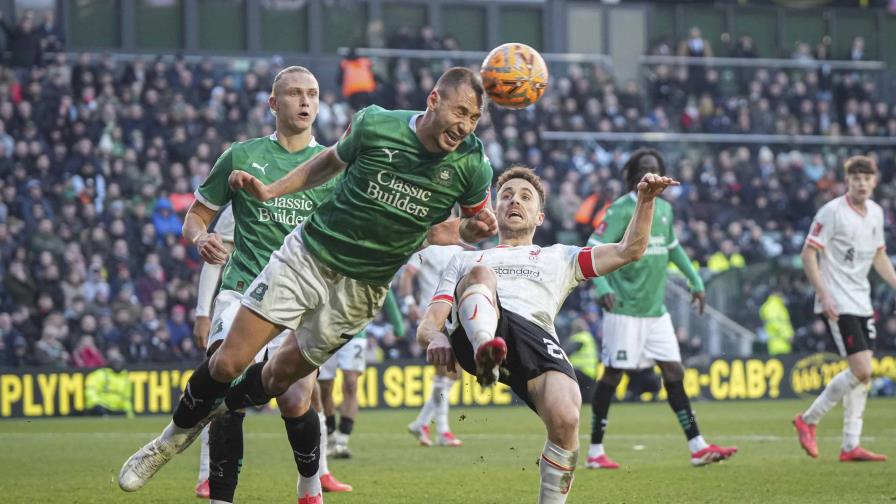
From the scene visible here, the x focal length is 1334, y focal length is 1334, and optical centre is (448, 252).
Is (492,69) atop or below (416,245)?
atop

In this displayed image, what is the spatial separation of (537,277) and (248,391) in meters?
1.85

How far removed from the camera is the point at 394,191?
278 inches

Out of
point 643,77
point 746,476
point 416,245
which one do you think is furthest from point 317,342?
point 643,77

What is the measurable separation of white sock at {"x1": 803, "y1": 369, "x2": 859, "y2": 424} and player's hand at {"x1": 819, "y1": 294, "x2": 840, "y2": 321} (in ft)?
1.70

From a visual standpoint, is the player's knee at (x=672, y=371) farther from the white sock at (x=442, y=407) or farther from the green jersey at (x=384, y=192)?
the green jersey at (x=384, y=192)

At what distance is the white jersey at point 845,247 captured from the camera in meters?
12.4

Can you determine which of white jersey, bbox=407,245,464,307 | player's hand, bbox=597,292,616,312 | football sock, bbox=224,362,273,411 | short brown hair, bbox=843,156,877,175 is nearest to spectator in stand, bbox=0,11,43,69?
white jersey, bbox=407,245,464,307

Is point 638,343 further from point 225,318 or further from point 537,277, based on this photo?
point 225,318

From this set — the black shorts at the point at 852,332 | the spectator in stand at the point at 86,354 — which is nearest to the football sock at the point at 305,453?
the black shorts at the point at 852,332

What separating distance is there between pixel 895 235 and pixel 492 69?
21.8 metres

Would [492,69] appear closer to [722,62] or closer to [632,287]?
[632,287]

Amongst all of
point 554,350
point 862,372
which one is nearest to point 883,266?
point 862,372

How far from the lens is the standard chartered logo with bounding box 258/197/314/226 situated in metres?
8.16

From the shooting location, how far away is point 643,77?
31906mm
